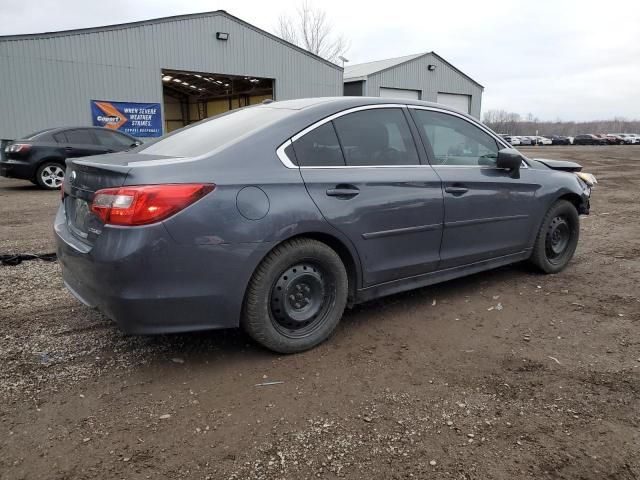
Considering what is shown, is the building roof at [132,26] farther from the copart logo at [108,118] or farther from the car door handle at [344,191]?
the car door handle at [344,191]

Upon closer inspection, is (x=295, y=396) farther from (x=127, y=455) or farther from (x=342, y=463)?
(x=127, y=455)

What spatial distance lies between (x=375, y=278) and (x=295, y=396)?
43.0 inches

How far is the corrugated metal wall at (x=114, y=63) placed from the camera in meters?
15.9

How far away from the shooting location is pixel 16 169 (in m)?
10.8

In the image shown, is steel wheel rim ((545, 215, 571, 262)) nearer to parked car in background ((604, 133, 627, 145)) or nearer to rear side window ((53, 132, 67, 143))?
rear side window ((53, 132, 67, 143))

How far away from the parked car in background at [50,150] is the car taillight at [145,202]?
29.1 feet

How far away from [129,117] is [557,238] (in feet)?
56.5

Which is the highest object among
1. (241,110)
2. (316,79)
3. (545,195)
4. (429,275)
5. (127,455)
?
(316,79)

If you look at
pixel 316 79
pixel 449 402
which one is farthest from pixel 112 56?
pixel 449 402

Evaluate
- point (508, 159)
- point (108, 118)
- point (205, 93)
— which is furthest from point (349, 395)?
point (205, 93)

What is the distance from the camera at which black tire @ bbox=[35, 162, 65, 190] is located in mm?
11102

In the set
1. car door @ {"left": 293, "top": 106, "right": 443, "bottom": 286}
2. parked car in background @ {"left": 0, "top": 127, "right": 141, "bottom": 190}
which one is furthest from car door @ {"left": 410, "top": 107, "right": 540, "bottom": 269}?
parked car in background @ {"left": 0, "top": 127, "right": 141, "bottom": 190}

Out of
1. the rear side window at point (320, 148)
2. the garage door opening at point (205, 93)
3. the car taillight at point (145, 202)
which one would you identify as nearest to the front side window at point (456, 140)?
the rear side window at point (320, 148)

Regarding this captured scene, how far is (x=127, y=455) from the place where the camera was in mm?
2215
